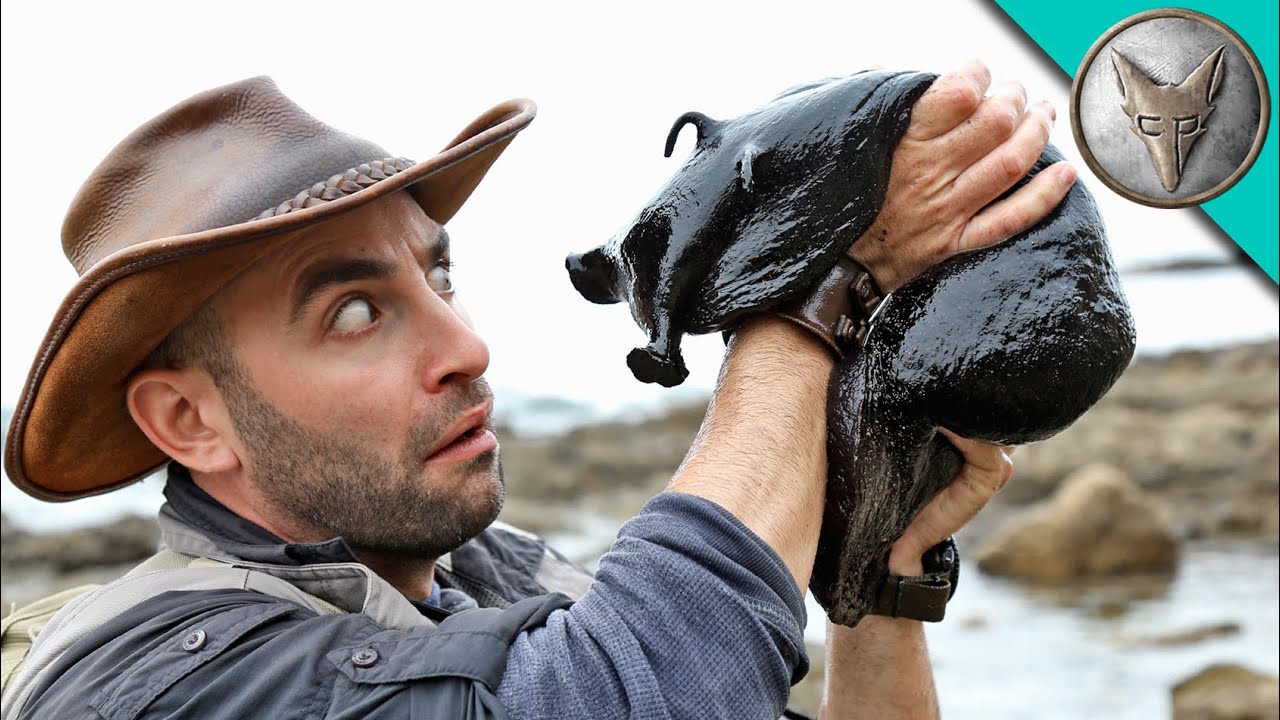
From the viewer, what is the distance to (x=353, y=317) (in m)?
2.34

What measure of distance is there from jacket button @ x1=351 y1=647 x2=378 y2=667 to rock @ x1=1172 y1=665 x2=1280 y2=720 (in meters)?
5.11

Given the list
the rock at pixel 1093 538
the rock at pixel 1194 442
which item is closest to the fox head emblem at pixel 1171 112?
the rock at pixel 1093 538

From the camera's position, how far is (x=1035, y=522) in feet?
28.4

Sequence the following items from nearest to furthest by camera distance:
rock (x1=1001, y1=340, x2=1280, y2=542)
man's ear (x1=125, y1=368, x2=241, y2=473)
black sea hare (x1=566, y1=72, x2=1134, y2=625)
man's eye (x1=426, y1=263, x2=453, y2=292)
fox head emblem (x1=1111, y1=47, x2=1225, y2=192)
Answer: black sea hare (x1=566, y1=72, x2=1134, y2=625) < man's ear (x1=125, y1=368, x2=241, y2=473) < man's eye (x1=426, y1=263, x2=453, y2=292) < fox head emblem (x1=1111, y1=47, x2=1225, y2=192) < rock (x1=1001, y1=340, x2=1280, y2=542)

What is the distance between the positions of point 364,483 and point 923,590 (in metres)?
1.05

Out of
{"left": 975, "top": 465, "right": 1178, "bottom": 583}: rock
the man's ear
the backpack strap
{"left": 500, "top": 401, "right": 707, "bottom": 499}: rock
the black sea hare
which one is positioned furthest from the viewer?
{"left": 500, "top": 401, "right": 707, "bottom": 499}: rock

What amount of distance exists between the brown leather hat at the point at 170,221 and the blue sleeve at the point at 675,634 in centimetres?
81

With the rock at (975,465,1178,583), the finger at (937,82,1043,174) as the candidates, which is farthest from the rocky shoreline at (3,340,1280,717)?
the finger at (937,82,1043,174)

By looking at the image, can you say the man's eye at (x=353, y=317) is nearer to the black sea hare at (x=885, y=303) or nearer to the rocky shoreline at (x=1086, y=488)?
the black sea hare at (x=885, y=303)

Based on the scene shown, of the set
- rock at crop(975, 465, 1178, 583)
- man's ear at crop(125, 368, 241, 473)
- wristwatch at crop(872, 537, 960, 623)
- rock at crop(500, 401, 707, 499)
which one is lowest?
rock at crop(500, 401, 707, 499)

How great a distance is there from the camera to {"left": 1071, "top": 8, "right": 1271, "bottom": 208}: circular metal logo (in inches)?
110

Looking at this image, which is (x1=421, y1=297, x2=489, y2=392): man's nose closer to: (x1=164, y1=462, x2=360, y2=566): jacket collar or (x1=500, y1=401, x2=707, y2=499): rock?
(x1=164, y1=462, x2=360, y2=566): jacket collar

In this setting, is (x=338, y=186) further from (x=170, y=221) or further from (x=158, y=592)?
(x=158, y=592)

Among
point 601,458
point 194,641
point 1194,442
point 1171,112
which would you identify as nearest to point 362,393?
point 194,641
